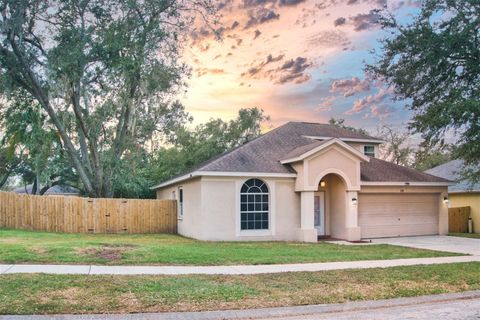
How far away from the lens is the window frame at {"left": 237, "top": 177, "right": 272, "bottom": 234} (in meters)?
19.4

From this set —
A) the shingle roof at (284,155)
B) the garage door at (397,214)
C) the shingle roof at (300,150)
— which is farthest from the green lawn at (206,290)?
the garage door at (397,214)

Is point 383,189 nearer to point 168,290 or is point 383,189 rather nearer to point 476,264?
point 476,264

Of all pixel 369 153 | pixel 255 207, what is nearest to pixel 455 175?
pixel 369 153

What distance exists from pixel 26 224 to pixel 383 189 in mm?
16891

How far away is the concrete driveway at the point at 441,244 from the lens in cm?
1678

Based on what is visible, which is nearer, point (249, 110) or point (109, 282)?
point (109, 282)

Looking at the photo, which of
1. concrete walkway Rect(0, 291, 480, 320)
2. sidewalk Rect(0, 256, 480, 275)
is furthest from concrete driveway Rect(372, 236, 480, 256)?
concrete walkway Rect(0, 291, 480, 320)

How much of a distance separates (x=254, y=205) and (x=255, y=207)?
0.31 ft

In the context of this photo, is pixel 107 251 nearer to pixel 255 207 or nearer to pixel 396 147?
pixel 255 207

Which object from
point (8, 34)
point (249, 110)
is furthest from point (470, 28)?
point (249, 110)

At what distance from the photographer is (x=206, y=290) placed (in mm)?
8500

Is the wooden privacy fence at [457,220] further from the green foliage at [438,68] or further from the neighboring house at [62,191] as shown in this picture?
the neighboring house at [62,191]

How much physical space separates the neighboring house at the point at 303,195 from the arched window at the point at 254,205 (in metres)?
0.04

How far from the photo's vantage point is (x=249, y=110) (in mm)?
43250
